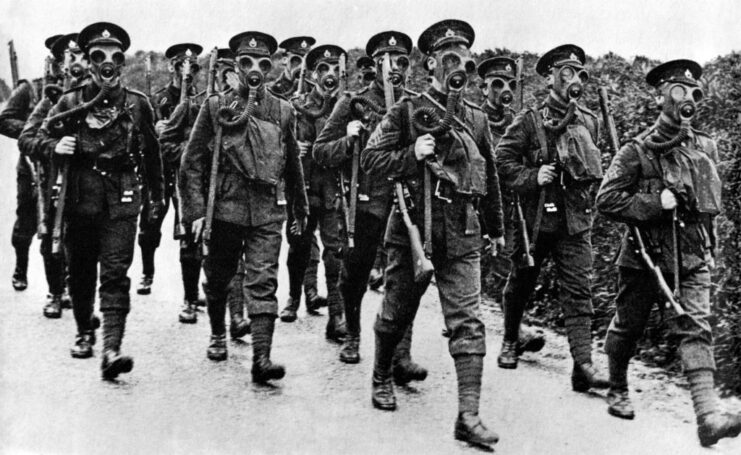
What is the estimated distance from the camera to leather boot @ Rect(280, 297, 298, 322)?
26.2 ft

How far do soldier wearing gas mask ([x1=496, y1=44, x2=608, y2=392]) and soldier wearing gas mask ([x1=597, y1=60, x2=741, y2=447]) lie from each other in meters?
0.60

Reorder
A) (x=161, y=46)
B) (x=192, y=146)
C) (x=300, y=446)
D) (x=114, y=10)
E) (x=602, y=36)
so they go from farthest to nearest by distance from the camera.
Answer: (x=161, y=46), (x=602, y=36), (x=114, y=10), (x=192, y=146), (x=300, y=446)

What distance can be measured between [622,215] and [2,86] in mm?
5874

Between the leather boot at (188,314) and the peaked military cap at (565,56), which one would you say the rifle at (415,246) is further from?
the leather boot at (188,314)

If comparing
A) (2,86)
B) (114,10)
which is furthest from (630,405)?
(2,86)

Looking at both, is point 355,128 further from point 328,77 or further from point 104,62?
point 104,62

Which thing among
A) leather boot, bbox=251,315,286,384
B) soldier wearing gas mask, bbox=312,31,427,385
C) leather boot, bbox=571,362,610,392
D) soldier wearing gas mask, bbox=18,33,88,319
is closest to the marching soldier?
soldier wearing gas mask, bbox=18,33,88,319

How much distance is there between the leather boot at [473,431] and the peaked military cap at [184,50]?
5044 mm

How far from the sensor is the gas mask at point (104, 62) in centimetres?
601

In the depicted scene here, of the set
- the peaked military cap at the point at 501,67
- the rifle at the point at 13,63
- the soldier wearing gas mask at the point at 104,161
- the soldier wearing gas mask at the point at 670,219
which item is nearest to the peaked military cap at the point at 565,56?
the soldier wearing gas mask at the point at 670,219

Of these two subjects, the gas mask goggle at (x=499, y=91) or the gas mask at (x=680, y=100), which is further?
the gas mask goggle at (x=499, y=91)

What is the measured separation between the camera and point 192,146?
6000 mm

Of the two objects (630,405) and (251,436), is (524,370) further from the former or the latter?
(251,436)

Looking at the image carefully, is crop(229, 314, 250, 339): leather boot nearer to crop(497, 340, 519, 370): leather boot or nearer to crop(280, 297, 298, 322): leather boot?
crop(280, 297, 298, 322): leather boot
